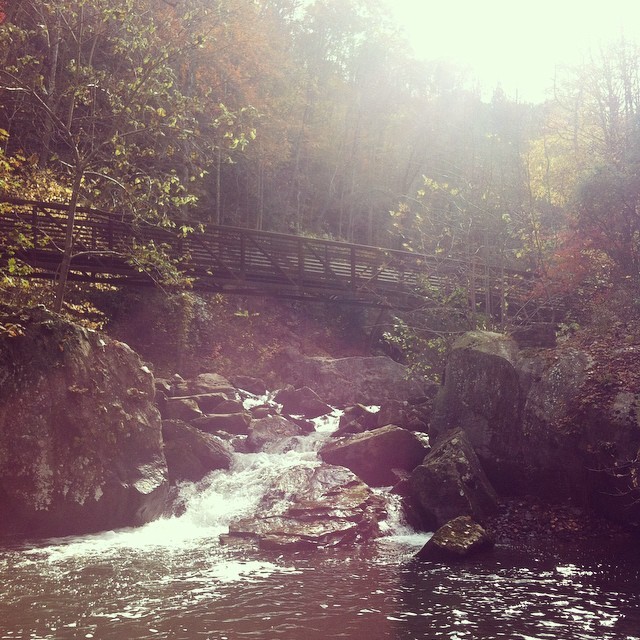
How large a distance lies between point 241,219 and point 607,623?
101ft

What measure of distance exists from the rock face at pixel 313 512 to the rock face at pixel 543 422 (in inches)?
Answer: 103

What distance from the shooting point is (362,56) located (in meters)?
41.3

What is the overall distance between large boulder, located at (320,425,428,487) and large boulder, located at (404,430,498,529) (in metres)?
1.36

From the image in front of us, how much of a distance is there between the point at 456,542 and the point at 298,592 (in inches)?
116

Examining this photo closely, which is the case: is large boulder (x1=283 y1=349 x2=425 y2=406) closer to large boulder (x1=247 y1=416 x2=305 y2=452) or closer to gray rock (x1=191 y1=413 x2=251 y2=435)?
large boulder (x1=247 y1=416 x2=305 y2=452)

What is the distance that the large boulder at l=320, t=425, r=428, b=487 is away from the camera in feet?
44.9

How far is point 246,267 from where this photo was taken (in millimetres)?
22656

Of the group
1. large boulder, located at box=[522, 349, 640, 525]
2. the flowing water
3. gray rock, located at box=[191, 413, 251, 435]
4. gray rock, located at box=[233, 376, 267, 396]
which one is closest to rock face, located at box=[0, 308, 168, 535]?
the flowing water

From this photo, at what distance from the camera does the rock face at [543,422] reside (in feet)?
35.2

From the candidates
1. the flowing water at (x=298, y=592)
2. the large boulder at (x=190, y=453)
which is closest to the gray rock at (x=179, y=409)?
the large boulder at (x=190, y=453)

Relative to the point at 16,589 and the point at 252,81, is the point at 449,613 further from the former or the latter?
the point at 252,81

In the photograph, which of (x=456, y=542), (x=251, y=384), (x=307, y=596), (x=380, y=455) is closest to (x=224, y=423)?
(x=380, y=455)

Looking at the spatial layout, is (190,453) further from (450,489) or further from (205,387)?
(205,387)

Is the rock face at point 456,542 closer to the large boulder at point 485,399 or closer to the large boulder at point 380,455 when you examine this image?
the large boulder at point 485,399
